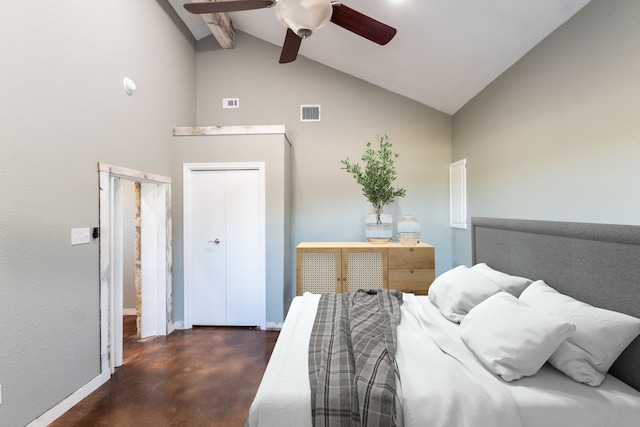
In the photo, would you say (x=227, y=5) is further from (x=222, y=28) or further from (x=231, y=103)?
(x=231, y=103)

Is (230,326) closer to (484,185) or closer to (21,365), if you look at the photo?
(21,365)

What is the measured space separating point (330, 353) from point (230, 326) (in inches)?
98.4

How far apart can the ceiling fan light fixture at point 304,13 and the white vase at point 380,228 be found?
2.02 metres

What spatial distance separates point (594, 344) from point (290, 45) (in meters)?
2.59

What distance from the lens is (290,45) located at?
228 centimetres

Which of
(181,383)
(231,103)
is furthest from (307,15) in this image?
(181,383)

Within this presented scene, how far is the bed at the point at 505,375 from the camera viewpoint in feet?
3.44

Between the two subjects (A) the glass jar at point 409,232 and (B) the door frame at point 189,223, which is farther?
(B) the door frame at point 189,223

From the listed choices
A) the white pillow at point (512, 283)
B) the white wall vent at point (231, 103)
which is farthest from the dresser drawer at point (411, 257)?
the white wall vent at point (231, 103)

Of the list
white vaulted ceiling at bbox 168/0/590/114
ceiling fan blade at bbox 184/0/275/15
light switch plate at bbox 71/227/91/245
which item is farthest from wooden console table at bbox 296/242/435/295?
ceiling fan blade at bbox 184/0/275/15

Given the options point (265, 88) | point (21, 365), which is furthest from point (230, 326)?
point (265, 88)

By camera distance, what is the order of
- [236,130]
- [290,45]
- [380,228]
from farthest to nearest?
[236,130] → [380,228] → [290,45]

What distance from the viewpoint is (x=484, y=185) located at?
3.04 meters

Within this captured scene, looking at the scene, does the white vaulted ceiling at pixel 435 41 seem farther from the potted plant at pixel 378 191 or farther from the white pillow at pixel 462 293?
the white pillow at pixel 462 293
